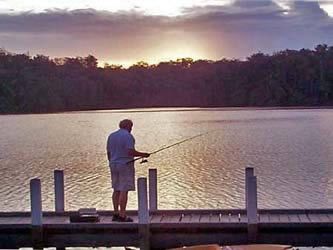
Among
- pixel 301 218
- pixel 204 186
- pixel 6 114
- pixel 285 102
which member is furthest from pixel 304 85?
pixel 301 218

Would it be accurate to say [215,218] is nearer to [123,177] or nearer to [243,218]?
[243,218]

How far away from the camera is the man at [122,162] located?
9133 mm

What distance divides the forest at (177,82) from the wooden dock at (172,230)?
80523 mm

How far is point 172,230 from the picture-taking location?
29.4 ft

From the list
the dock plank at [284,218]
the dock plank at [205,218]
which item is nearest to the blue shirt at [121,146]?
the dock plank at [205,218]

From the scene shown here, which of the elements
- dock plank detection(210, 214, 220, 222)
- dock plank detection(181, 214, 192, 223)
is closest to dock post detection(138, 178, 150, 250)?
dock plank detection(181, 214, 192, 223)

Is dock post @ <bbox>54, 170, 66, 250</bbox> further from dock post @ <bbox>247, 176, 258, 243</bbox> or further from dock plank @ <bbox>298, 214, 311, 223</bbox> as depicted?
dock plank @ <bbox>298, 214, 311, 223</bbox>

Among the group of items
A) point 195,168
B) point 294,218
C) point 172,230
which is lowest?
point 195,168

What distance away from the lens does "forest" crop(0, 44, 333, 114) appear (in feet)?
301

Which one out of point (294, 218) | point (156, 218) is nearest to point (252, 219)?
point (294, 218)

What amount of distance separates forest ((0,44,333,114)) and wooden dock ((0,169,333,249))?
8052 centimetres

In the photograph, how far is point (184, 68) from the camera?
343 feet

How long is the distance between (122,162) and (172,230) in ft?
3.61

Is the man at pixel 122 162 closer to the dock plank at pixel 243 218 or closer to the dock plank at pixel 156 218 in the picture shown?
the dock plank at pixel 156 218
